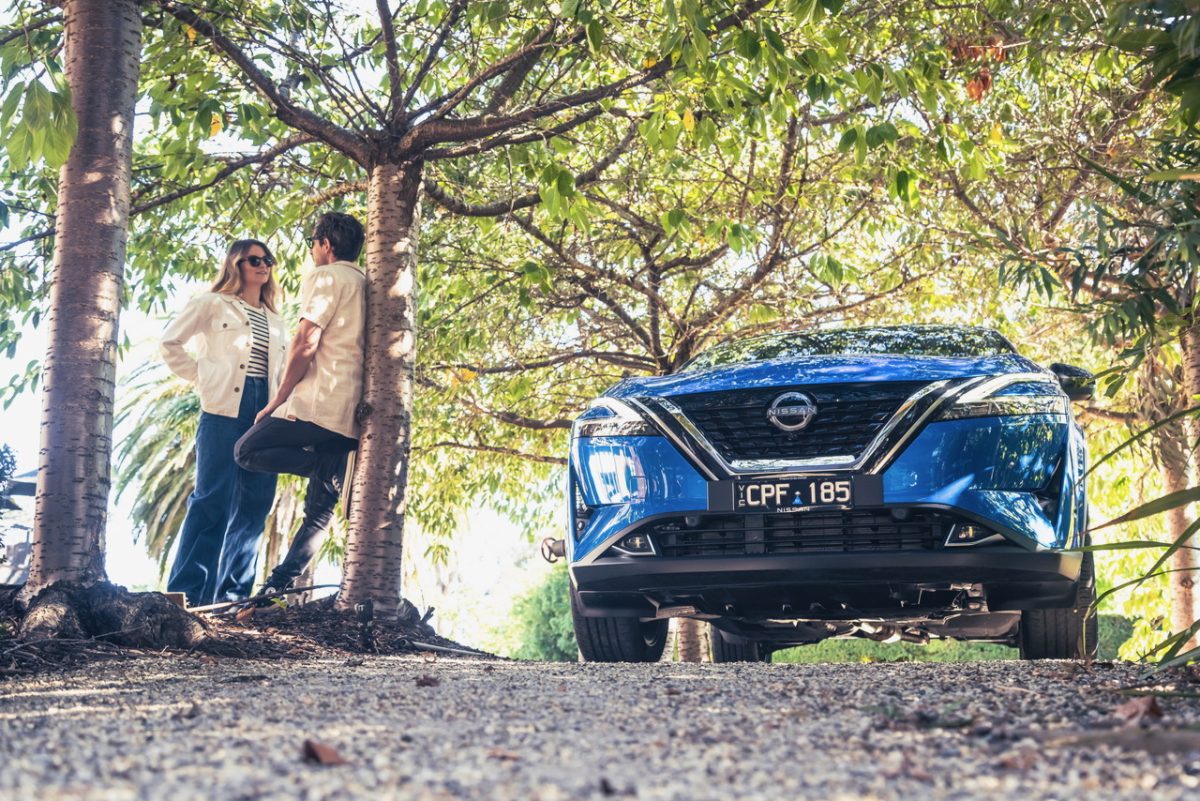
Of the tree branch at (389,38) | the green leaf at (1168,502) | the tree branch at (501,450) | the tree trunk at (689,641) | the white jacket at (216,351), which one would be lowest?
the tree trunk at (689,641)

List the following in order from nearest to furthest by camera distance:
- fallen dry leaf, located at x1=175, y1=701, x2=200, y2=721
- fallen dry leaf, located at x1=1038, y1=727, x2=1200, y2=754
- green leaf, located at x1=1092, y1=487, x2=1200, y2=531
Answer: fallen dry leaf, located at x1=1038, y1=727, x2=1200, y2=754 → fallen dry leaf, located at x1=175, y1=701, x2=200, y2=721 → green leaf, located at x1=1092, y1=487, x2=1200, y2=531

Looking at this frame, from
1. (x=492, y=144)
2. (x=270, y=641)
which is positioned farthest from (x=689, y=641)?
(x=270, y=641)

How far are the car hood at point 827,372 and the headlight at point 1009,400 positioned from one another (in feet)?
0.32

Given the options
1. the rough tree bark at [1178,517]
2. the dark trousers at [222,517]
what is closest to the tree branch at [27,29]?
the dark trousers at [222,517]

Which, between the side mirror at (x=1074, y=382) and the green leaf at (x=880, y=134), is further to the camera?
the green leaf at (x=880, y=134)

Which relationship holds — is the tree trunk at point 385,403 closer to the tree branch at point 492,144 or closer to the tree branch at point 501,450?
the tree branch at point 492,144

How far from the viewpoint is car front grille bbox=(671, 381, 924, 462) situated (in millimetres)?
4777

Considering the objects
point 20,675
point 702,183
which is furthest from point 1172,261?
point 702,183

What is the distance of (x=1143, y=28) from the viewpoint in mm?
3906

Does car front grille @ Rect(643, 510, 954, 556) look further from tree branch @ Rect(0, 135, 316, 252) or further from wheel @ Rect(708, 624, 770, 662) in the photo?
tree branch @ Rect(0, 135, 316, 252)

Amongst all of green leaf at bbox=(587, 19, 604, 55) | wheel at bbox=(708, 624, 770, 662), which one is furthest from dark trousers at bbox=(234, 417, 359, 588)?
green leaf at bbox=(587, 19, 604, 55)

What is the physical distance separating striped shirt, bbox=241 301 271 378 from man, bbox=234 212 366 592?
0.33 meters

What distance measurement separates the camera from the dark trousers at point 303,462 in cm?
671

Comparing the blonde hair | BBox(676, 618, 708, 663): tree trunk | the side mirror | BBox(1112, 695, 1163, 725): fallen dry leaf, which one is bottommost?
BBox(676, 618, 708, 663): tree trunk
